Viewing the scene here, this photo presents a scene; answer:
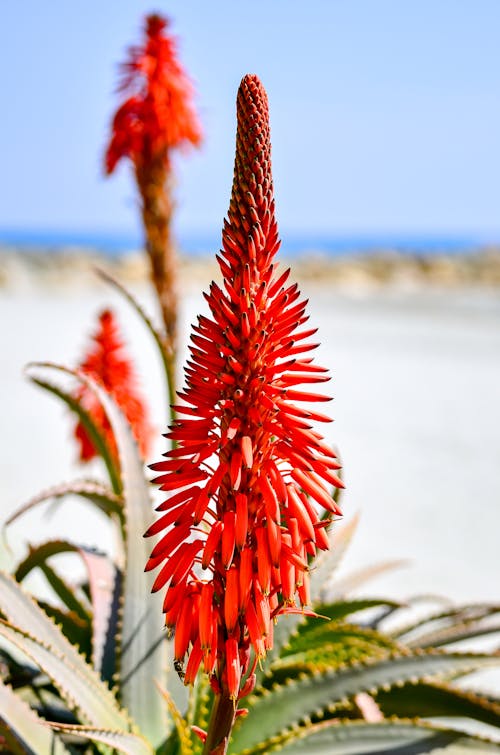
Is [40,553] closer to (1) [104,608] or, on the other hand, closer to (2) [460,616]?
(1) [104,608]

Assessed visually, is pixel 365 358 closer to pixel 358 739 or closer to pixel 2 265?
pixel 358 739

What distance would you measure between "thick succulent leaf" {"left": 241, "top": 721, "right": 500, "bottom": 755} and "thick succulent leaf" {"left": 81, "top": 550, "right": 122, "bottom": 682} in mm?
370

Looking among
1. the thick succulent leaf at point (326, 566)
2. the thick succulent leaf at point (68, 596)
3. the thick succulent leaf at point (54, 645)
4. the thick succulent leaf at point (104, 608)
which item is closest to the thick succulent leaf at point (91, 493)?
the thick succulent leaf at point (104, 608)

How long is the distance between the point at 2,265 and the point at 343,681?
24.9 metres

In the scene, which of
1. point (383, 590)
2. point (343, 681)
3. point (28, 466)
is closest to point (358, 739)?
point (343, 681)

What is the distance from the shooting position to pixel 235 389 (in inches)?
43.3

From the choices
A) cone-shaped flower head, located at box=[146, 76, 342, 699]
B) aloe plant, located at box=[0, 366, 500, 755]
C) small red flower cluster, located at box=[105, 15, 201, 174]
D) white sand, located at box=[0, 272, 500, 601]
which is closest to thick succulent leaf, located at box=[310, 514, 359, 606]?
aloe plant, located at box=[0, 366, 500, 755]

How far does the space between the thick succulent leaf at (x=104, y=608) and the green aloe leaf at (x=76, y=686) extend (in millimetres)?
267

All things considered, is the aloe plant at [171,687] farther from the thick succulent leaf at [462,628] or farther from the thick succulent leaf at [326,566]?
the thick succulent leaf at [462,628]

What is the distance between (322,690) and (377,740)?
0.49 ft

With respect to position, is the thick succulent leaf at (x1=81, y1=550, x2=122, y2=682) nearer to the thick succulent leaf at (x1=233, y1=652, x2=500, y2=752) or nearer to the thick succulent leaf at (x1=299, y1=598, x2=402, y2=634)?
the thick succulent leaf at (x1=233, y1=652, x2=500, y2=752)

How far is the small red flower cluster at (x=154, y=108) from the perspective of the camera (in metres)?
2.89

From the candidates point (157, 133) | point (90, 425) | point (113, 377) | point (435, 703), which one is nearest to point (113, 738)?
point (435, 703)

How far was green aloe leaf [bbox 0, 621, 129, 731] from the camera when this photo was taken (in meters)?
1.43
